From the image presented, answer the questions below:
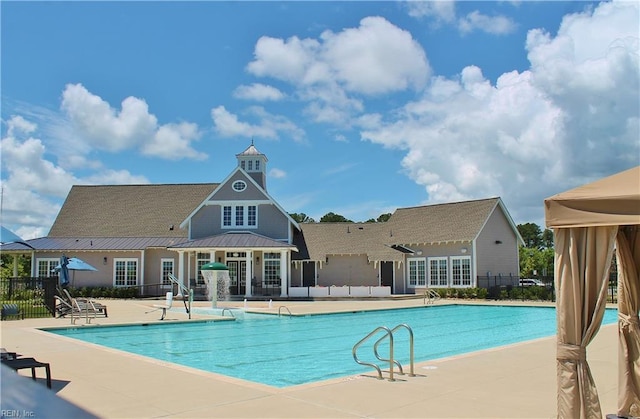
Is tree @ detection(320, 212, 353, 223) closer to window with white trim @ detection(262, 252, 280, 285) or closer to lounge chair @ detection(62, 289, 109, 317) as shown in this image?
window with white trim @ detection(262, 252, 280, 285)

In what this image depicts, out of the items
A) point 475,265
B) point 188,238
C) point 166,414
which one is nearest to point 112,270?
point 188,238

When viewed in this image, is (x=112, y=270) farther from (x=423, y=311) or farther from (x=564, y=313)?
(x=564, y=313)

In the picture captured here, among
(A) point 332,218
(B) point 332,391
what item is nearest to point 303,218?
(A) point 332,218

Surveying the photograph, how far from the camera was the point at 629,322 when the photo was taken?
5.98 meters

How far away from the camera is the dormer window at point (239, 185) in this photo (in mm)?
36438

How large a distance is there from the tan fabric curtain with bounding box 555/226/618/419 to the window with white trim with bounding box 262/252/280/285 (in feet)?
102

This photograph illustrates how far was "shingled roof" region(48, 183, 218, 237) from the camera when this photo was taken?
39.1m

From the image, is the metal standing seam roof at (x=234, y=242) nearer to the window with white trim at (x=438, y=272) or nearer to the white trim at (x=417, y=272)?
the white trim at (x=417, y=272)

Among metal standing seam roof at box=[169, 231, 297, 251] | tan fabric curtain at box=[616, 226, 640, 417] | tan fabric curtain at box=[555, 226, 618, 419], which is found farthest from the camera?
metal standing seam roof at box=[169, 231, 297, 251]

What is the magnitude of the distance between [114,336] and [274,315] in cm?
779

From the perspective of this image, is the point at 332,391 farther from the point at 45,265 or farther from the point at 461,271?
the point at 45,265

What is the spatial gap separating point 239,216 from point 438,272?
13.6 m

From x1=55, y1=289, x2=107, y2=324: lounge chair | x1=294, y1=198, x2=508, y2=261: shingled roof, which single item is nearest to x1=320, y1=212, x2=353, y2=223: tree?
x1=294, y1=198, x2=508, y2=261: shingled roof

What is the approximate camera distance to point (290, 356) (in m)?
13.5
